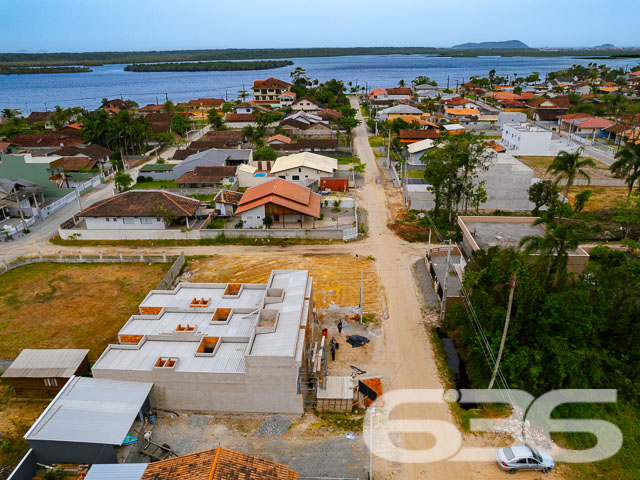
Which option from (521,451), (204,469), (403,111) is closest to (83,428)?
(204,469)

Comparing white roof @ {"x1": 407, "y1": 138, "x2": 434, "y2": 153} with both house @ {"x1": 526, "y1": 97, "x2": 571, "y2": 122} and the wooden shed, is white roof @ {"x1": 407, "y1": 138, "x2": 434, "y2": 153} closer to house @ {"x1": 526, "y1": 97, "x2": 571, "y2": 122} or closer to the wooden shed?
the wooden shed

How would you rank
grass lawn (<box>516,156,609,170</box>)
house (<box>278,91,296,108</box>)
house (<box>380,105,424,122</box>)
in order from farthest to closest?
1. house (<box>278,91,296,108</box>)
2. house (<box>380,105,424,122</box>)
3. grass lawn (<box>516,156,609,170</box>)

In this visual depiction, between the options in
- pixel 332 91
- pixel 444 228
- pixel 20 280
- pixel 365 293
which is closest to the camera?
pixel 365 293

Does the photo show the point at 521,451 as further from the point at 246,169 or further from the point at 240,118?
the point at 240,118

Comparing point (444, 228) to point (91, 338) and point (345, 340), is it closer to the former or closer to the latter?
point (345, 340)

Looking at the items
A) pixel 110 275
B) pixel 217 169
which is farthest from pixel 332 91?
pixel 110 275

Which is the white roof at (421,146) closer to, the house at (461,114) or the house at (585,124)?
the house at (461,114)

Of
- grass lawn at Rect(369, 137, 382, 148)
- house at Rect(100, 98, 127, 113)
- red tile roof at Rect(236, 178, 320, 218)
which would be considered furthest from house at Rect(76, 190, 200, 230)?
house at Rect(100, 98, 127, 113)
